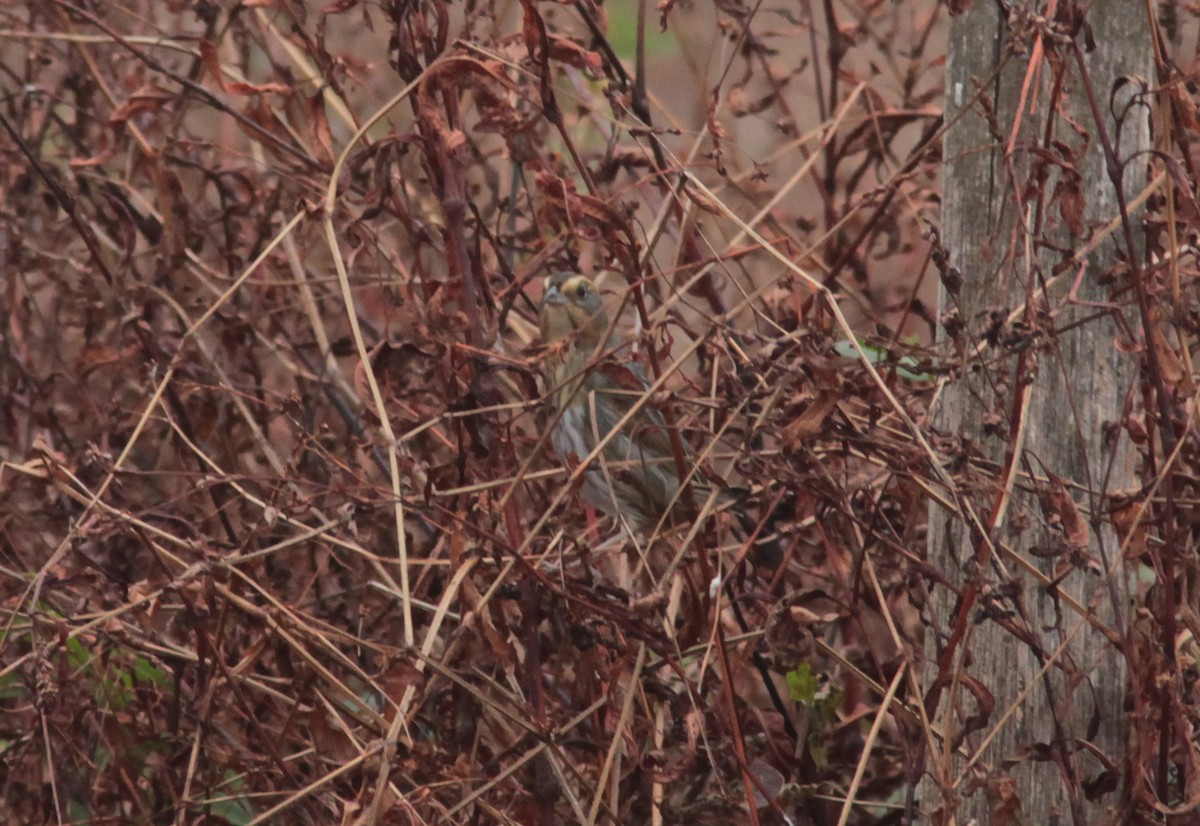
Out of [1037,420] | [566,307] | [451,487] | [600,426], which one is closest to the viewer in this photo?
[1037,420]

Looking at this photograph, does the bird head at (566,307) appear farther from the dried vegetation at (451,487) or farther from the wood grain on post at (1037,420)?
the wood grain on post at (1037,420)

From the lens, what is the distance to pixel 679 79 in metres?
11.2

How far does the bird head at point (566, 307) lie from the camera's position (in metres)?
3.74

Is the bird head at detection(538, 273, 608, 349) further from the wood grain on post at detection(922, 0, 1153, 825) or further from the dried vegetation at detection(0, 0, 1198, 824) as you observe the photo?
the wood grain on post at detection(922, 0, 1153, 825)

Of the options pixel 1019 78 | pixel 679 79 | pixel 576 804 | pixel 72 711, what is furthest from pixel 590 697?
pixel 679 79

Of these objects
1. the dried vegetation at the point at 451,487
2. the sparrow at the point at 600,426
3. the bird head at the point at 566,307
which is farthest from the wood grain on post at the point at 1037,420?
the bird head at the point at 566,307

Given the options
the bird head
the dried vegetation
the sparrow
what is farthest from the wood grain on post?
the bird head

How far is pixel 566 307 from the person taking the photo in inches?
149

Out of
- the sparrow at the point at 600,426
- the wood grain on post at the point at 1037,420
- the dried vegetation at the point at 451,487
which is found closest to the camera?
the wood grain on post at the point at 1037,420

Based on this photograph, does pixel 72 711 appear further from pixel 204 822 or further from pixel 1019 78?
pixel 1019 78

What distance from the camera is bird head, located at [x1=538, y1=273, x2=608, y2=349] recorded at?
3.74 meters

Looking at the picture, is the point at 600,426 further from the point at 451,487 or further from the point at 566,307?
the point at 451,487

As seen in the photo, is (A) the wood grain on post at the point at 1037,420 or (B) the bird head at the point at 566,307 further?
(B) the bird head at the point at 566,307

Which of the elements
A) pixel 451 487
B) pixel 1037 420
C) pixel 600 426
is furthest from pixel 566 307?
pixel 1037 420
